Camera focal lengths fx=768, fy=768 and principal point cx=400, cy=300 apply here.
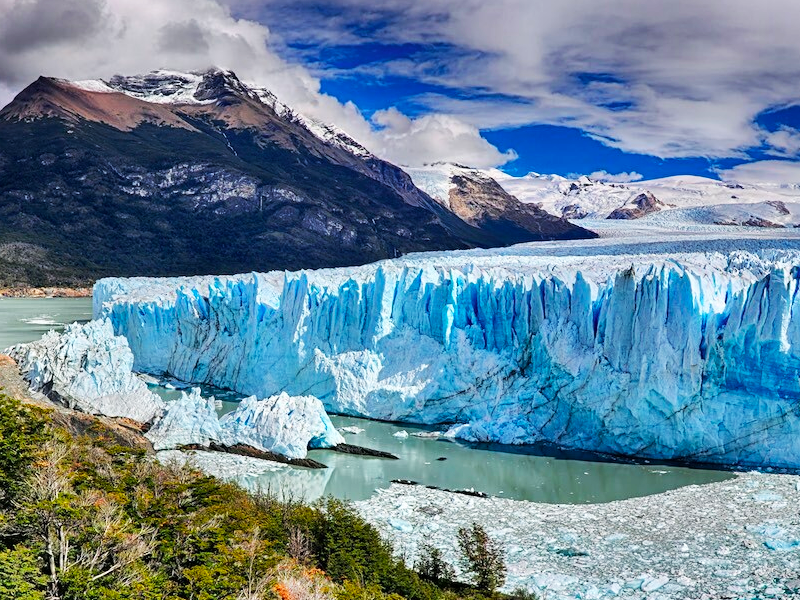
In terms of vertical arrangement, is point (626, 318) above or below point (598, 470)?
above

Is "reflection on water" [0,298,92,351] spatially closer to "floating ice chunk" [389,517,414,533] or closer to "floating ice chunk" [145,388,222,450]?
"floating ice chunk" [145,388,222,450]

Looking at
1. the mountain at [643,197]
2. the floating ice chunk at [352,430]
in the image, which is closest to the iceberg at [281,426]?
the floating ice chunk at [352,430]

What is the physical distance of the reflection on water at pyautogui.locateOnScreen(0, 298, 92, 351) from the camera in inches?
1375

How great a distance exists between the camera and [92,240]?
6912 centimetres

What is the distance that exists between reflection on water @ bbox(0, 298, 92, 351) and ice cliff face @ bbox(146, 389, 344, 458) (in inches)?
621

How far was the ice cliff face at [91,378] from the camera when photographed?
772 inches

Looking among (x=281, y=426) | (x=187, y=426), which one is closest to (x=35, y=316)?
(x=187, y=426)

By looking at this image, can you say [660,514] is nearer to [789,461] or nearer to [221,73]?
[789,461]

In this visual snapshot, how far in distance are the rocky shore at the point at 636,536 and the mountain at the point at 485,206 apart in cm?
9446

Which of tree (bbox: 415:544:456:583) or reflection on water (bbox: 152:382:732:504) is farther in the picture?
reflection on water (bbox: 152:382:732:504)

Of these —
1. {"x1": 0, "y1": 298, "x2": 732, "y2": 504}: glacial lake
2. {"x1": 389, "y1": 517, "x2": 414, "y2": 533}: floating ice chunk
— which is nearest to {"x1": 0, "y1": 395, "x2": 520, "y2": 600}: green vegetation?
{"x1": 389, "y1": 517, "x2": 414, "y2": 533}: floating ice chunk

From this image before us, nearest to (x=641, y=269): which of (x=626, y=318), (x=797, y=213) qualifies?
(x=626, y=318)

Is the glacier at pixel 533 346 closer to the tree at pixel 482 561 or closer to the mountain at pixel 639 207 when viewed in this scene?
the tree at pixel 482 561

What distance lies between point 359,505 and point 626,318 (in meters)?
8.36
